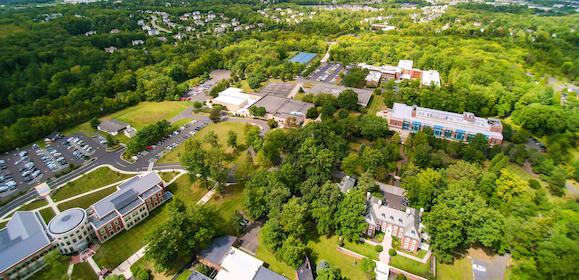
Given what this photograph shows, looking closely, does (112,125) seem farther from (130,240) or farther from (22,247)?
(130,240)

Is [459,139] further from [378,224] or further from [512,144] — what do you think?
[378,224]

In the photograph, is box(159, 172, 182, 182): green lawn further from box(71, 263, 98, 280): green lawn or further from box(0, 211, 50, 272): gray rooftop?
box(71, 263, 98, 280): green lawn

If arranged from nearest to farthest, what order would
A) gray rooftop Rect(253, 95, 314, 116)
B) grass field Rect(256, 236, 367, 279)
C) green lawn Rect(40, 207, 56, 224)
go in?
1. grass field Rect(256, 236, 367, 279)
2. green lawn Rect(40, 207, 56, 224)
3. gray rooftop Rect(253, 95, 314, 116)

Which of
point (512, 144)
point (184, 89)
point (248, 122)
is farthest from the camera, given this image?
point (184, 89)

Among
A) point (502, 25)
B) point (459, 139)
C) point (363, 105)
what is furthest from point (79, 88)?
point (502, 25)

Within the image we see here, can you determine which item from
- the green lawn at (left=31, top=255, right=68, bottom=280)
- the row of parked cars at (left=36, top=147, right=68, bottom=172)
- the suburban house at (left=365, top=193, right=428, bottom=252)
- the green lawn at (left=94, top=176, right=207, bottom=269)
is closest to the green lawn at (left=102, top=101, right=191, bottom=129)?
the row of parked cars at (left=36, top=147, right=68, bottom=172)

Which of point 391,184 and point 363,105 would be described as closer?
point 391,184
